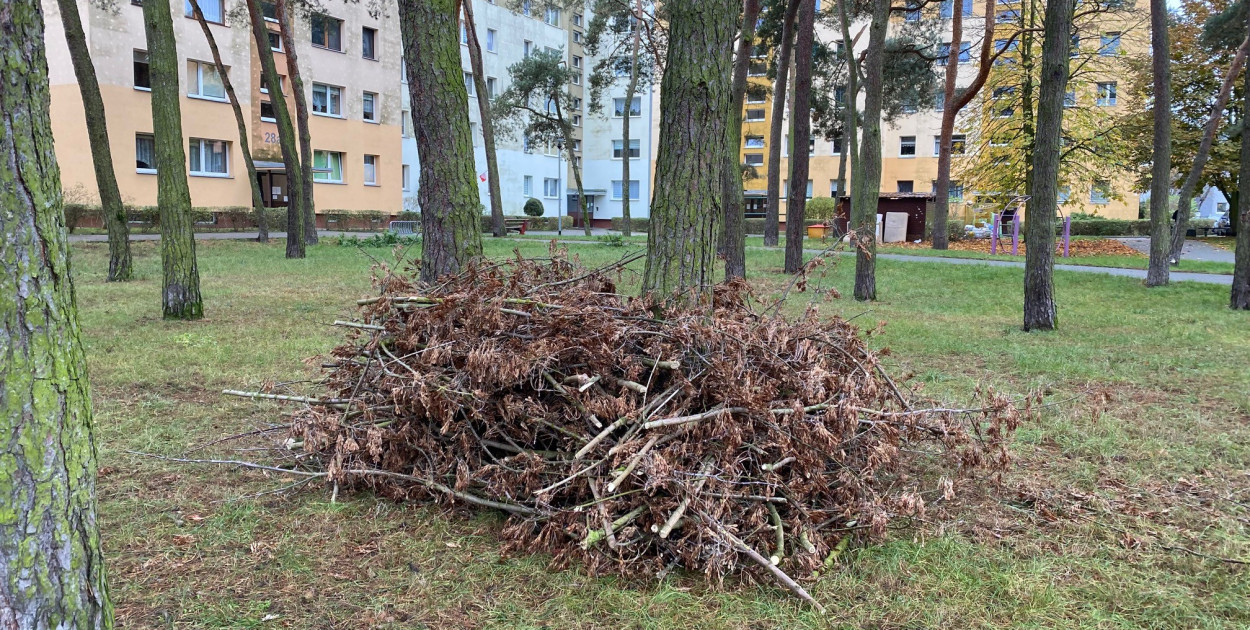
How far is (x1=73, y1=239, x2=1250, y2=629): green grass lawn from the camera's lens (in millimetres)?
2768

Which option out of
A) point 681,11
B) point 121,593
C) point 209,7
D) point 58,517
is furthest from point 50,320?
point 209,7

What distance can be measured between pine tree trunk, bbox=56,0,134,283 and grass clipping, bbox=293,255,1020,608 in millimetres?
10255

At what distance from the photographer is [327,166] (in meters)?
36.9

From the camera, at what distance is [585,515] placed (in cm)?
312

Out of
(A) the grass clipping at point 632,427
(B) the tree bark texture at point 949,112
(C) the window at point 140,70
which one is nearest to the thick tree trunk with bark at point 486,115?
(C) the window at point 140,70

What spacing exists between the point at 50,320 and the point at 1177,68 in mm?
39175

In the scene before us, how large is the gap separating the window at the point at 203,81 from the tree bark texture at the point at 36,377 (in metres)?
32.9

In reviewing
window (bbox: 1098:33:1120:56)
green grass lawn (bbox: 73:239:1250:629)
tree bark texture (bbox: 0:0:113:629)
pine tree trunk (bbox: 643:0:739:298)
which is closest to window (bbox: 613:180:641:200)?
window (bbox: 1098:33:1120:56)

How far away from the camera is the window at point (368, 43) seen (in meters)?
37.9

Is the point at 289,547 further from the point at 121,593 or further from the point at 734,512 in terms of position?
the point at 734,512

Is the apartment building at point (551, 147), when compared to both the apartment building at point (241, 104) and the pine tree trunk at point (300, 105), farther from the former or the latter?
the pine tree trunk at point (300, 105)

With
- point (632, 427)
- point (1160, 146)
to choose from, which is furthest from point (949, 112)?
point (632, 427)

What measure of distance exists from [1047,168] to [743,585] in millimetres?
7100

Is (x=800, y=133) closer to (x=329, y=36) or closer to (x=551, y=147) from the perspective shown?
(x=329, y=36)
